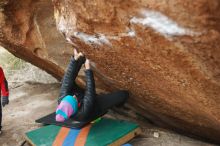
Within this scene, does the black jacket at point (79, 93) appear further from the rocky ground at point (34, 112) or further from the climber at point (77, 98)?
the rocky ground at point (34, 112)

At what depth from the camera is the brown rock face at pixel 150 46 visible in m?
2.97

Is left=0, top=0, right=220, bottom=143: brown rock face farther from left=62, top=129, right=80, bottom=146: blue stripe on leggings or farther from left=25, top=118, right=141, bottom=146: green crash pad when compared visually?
left=62, top=129, right=80, bottom=146: blue stripe on leggings

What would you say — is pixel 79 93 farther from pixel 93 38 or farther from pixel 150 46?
pixel 150 46

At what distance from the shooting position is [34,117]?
6.46 meters

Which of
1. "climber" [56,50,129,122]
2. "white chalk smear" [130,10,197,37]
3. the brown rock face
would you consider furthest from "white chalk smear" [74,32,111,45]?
"white chalk smear" [130,10,197,37]

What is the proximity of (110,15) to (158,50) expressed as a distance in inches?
22.9

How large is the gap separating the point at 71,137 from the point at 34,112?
1.82m

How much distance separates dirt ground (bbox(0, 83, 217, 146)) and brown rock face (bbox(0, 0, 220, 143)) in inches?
11.7

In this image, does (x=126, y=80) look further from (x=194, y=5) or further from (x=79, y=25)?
(x=194, y=5)

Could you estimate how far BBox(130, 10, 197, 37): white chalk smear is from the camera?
3.01 m

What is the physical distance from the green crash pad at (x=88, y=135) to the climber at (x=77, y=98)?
11.1 inches

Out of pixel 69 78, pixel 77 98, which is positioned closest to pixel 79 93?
pixel 77 98

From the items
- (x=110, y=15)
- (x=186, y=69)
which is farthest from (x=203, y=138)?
(x=110, y=15)

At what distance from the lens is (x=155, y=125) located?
612 cm
